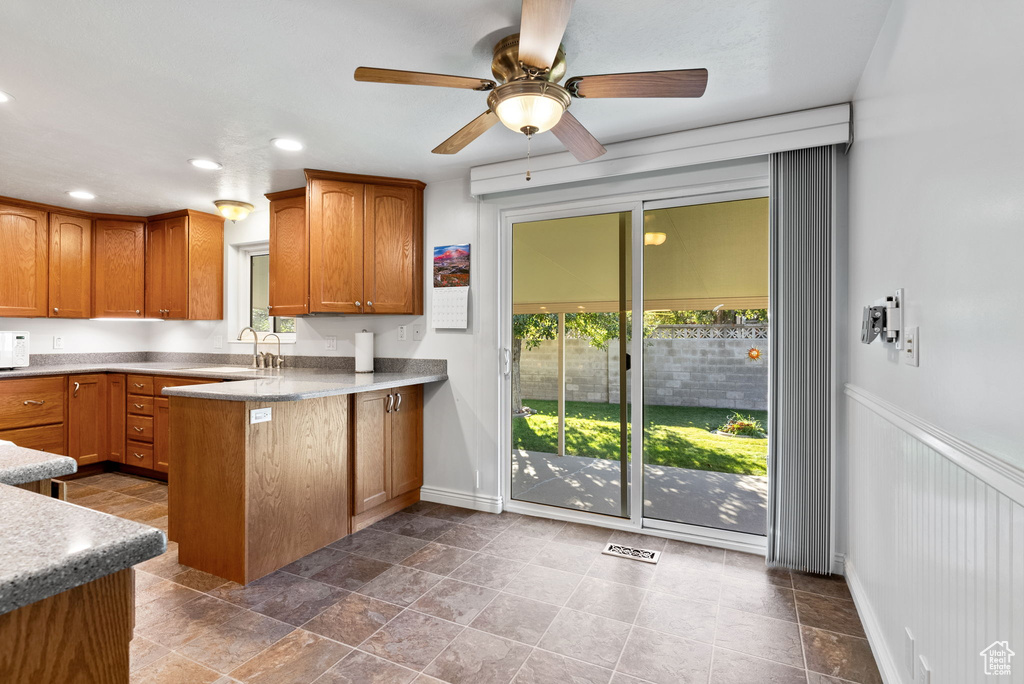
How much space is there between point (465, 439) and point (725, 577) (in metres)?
1.73

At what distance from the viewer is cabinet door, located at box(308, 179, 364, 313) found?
3.31 metres

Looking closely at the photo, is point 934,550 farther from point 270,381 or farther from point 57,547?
point 270,381

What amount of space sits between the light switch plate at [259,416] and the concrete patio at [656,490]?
1.60m

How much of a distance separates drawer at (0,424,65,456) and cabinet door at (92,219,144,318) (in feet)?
3.54

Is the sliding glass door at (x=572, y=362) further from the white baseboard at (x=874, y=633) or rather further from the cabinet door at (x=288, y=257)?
the cabinet door at (x=288, y=257)

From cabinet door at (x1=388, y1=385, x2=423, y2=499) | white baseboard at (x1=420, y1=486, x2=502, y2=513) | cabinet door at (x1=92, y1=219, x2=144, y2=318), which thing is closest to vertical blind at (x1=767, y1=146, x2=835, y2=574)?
white baseboard at (x1=420, y1=486, x2=502, y2=513)

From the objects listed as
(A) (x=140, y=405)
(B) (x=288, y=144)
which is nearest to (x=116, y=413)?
(A) (x=140, y=405)

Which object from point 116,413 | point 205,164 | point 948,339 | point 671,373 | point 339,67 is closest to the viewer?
point 948,339

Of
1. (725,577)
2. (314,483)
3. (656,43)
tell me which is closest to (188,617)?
(314,483)

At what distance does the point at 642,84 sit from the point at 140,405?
4.36m

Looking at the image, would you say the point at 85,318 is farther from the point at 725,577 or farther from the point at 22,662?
the point at 725,577

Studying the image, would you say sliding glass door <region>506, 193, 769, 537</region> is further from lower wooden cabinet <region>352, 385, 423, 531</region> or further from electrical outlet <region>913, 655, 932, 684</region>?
electrical outlet <region>913, 655, 932, 684</region>

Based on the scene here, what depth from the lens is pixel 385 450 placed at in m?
3.17

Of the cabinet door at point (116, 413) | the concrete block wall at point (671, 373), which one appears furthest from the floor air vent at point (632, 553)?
the cabinet door at point (116, 413)
